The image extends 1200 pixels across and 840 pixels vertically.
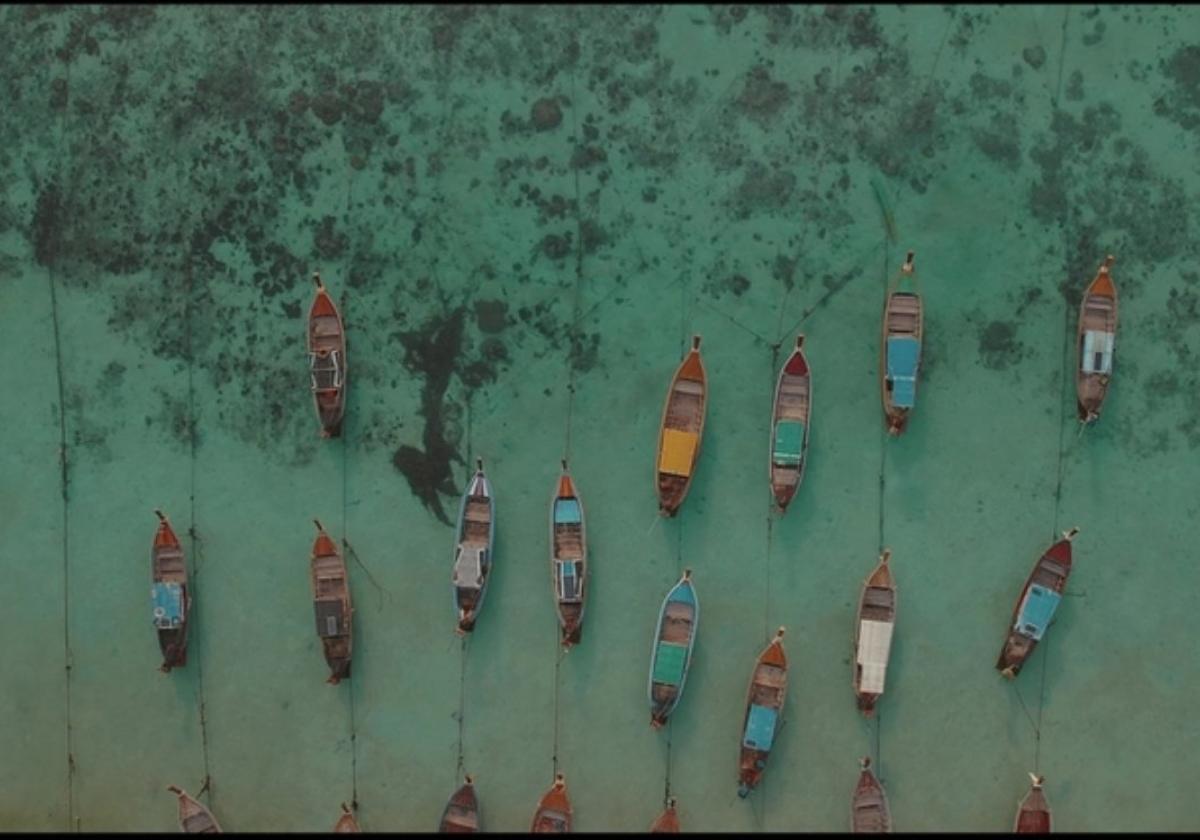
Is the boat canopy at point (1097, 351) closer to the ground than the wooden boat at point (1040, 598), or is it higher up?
higher up

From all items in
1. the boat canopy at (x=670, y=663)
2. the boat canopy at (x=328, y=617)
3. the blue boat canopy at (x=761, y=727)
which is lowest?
the blue boat canopy at (x=761, y=727)

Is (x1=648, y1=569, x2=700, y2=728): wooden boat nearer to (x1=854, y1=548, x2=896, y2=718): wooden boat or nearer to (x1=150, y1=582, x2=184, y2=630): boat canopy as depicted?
(x1=854, y1=548, x2=896, y2=718): wooden boat

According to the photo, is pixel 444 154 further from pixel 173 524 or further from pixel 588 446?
pixel 173 524

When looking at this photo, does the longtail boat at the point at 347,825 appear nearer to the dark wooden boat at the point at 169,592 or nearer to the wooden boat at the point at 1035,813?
the dark wooden boat at the point at 169,592

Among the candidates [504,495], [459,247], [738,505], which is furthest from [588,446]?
[459,247]

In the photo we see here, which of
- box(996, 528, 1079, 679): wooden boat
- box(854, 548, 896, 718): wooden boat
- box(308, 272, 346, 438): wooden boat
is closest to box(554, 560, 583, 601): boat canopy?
box(308, 272, 346, 438): wooden boat

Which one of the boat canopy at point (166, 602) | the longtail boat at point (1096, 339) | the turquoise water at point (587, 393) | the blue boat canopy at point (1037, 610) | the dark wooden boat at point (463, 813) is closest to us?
the longtail boat at point (1096, 339)

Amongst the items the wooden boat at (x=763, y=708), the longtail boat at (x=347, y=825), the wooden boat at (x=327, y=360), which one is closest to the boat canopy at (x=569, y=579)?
the wooden boat at (x=763, y=708)
